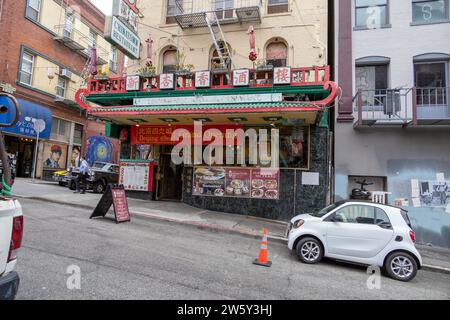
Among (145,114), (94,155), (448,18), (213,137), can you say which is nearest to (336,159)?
(213,137)

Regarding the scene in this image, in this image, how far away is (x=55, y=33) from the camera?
22047mm

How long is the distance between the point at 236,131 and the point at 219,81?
2144 mm

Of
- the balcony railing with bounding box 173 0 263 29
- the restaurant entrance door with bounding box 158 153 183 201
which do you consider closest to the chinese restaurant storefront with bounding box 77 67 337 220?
the restaurant entrance door with bounding box 158 153 183 201

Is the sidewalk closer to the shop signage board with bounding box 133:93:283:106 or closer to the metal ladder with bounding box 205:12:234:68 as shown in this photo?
the shop signage board with bounding box 133:93:283:106

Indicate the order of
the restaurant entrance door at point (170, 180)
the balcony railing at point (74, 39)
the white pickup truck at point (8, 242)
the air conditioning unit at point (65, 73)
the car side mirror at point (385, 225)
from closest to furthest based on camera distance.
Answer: the white pickup truck at point (8, 242)
the car side mirror at point (385, 225)
the restaurant entrance door at point (170, 180)
the balcony railing at point (74, 39)
the air conditioning unit at point (65, 73)

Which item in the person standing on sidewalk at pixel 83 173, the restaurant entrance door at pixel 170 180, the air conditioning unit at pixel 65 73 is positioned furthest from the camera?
the air conditioning unit at pixel 65 73

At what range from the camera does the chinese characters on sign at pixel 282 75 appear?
1042cm

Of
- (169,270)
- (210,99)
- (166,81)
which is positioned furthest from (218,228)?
(166,81)

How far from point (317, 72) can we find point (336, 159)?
3.59 metres

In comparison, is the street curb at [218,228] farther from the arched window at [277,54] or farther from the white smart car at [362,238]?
the arched window at [277,54]

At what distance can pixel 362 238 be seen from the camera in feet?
21.3

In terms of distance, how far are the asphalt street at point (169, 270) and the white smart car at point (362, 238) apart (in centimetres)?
30

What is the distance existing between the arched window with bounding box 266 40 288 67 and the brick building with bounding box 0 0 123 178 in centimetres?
1087

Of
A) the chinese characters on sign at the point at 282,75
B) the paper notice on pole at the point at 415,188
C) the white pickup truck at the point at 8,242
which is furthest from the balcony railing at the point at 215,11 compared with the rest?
the white pickup truck at the point at 8,242
